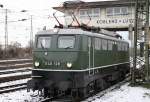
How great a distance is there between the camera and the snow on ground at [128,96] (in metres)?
13.7

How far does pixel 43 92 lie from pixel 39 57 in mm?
1637

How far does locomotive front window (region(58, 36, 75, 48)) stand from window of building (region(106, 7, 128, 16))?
22.0m

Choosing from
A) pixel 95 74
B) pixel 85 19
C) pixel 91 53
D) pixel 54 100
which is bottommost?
pixel 54 100

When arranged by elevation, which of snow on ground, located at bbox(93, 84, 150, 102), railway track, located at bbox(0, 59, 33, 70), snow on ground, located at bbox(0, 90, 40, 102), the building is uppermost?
the building

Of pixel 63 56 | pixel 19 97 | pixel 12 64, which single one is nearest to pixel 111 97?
pixel 63 56

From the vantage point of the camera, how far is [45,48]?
13617mm

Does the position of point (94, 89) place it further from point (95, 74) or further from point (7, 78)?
point (7, 78)

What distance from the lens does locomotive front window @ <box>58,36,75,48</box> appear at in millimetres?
13293

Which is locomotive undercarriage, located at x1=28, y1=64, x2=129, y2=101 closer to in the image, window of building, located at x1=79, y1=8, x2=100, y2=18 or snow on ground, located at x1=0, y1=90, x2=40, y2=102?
snow on ground, located at x1=0, y1=90, x2=40, y2=102

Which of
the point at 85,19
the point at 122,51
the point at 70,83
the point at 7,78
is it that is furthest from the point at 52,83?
the point at 85,19

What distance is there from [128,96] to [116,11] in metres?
21.5

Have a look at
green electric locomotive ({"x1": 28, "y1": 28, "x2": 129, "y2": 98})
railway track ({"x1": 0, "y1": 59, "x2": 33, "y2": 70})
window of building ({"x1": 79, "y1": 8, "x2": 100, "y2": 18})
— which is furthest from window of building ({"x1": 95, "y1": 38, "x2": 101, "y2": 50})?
window of building ({"x1": 79, "y1": 8, "x2": 100, "y2": 18})

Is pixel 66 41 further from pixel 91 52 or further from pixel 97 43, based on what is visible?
pixel 97 43

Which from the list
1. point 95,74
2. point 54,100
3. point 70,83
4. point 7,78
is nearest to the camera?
point 70,83
